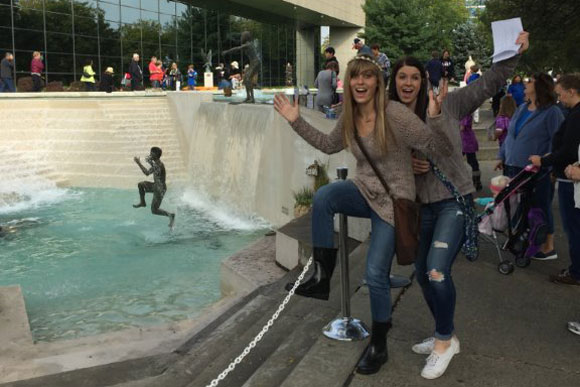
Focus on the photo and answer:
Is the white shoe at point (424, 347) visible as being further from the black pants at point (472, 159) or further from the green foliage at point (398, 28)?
the green foliage at point (398, 28)

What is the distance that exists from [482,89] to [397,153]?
60 cm

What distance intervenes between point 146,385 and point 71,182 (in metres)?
13.3

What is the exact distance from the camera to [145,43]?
34031 millimetres

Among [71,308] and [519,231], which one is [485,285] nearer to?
[519,231]

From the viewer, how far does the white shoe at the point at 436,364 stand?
3.51m

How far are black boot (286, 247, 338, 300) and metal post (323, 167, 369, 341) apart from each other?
0.36 m

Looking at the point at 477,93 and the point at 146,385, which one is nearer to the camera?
the point at 477,93

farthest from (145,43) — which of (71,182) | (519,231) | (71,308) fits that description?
(519,231)

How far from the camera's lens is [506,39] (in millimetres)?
3426

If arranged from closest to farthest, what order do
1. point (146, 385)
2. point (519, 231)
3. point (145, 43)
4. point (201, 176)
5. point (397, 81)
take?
1. point (397, 81)
2. point (146, 385)
3. point (519, 231)
4. point (201, 176)
5. point (145, 43)

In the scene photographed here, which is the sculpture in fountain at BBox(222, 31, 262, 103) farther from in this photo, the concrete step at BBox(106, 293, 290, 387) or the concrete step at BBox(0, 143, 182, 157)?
the concrete step at BBox(106, 293, 290, 387)

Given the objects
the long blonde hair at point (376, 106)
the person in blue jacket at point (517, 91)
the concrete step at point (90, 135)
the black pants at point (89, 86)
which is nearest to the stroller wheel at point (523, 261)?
the long blonde hair at point (376, 106)

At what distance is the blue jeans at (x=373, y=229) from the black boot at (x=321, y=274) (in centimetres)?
5

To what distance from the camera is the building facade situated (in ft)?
92.6
